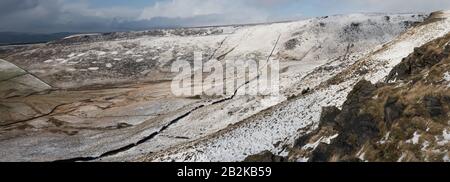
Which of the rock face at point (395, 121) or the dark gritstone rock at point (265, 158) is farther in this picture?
the dark gritstone rock at point (265, 158)

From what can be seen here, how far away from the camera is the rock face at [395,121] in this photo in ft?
77.4

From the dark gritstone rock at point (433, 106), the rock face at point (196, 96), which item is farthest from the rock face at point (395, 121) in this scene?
the rock face at point (196, 96)

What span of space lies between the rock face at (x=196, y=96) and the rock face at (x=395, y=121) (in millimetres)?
129

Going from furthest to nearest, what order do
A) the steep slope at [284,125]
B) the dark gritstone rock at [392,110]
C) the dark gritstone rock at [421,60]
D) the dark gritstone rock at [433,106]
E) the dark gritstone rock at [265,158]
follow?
1. the steep slope at [284,125]
2. the dark gritstone rock at [421,60]
3. the dark gritstone rock at [265,158]
4. the dark gritstone rock at [392,110]
5. the dark gritstone rock at [433,106]

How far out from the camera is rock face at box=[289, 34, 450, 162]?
23.6 m

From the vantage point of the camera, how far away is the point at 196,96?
7788cm

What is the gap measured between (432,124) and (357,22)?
9373 centimetres

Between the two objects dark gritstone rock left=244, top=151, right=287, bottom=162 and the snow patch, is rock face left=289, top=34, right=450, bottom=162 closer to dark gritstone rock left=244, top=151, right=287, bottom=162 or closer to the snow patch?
the snow patch

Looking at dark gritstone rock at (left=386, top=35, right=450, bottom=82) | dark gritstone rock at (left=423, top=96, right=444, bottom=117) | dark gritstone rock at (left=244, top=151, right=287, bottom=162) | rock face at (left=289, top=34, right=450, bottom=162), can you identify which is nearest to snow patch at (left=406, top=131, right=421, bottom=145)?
rock face at (left=289, top=34, right=450, bottom=162)

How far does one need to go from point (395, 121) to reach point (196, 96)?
53359 mm

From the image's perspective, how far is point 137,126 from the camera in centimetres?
6394

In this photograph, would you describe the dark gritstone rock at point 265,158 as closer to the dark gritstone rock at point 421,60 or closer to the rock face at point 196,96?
the rock face at point 196,96

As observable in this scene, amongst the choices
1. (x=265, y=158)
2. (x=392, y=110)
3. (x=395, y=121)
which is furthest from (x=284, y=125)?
(x=395, y=121)
